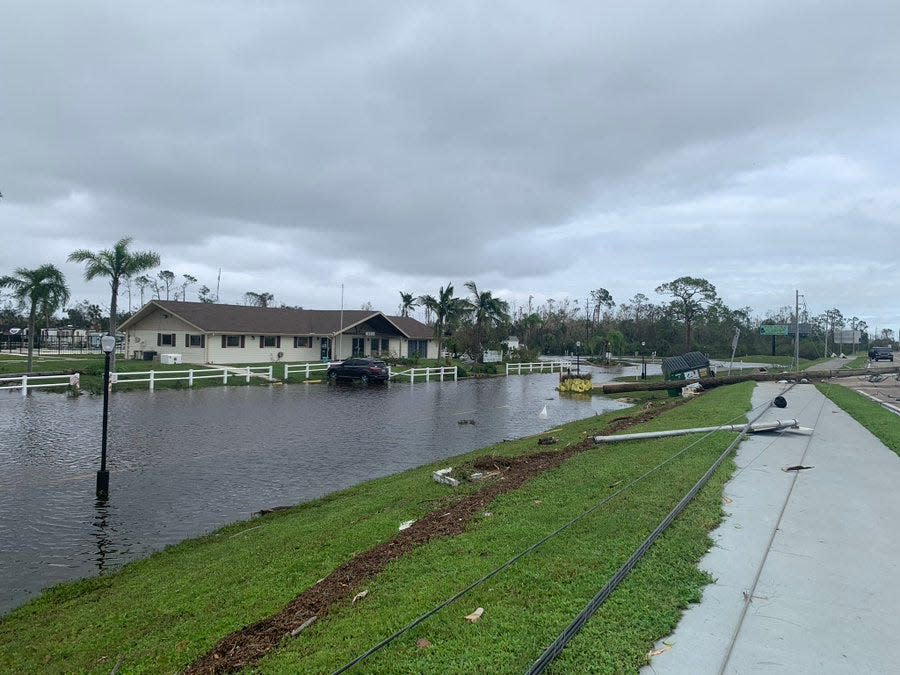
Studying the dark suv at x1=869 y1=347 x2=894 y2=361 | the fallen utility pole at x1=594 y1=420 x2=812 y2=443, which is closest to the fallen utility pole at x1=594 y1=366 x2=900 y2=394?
the fallen utility pole at x1=594 y1=420 x2=812 y2=443

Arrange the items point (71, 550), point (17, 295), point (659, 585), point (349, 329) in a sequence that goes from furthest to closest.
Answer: point (349, 329), point (17, 295), point (71, 550), point (659, 585)

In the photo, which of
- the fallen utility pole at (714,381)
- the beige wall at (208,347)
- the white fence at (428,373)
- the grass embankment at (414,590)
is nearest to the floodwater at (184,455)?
the grass embankment at (414,590)

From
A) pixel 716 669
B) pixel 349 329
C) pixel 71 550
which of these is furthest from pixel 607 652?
pixel 349 329

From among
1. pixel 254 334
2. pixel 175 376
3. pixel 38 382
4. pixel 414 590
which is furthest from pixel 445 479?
pixel 254 334

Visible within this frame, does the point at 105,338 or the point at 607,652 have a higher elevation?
the point at 105,338

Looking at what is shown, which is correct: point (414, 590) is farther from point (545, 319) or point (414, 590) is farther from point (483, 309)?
point (545, 319)

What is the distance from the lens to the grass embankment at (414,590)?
4219 millimetres

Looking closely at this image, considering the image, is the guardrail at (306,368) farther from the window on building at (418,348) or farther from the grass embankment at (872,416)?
the grass embankment at (872,416)

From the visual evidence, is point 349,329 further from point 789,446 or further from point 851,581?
point 851,581

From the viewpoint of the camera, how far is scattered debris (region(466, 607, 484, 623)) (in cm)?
453

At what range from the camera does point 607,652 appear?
12.9 feet

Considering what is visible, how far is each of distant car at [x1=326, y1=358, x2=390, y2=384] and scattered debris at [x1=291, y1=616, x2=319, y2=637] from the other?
101ft

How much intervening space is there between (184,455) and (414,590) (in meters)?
11.5

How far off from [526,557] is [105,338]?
9.51m
